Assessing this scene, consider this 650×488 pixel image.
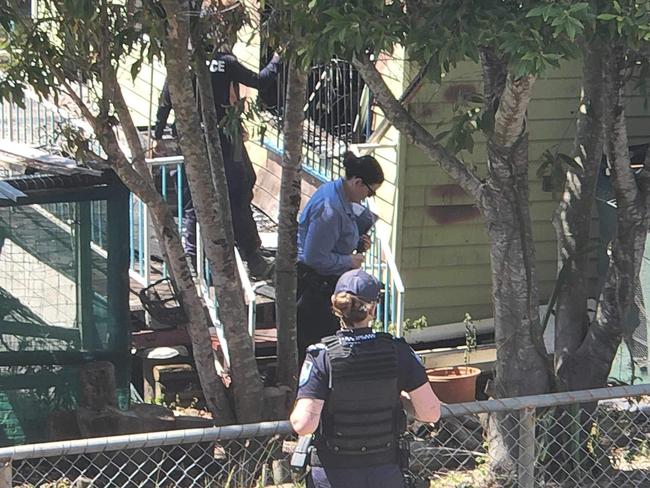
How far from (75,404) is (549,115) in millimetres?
4033

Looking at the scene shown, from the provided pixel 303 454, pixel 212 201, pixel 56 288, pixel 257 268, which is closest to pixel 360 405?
pixel 303 454

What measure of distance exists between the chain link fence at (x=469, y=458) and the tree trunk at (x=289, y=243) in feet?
1.66

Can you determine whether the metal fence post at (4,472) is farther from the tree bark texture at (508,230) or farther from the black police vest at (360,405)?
the tree bark texture at (508,230)

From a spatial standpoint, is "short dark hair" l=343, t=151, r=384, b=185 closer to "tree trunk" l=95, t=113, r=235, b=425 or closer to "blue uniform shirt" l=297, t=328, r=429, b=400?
"tree trunk" l=95, t=113, r=235, b=425

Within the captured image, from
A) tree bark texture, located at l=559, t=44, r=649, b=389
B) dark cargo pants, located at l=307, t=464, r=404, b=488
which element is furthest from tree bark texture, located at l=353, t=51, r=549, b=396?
dark cargo pants, located at l=307, t=464, r=404, b=488

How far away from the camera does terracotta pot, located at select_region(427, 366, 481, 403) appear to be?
21.7 feet

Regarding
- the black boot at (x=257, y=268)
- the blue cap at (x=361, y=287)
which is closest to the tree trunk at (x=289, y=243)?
the black boot at (x=257, y=268)

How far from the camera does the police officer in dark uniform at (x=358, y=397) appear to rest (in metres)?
3.65

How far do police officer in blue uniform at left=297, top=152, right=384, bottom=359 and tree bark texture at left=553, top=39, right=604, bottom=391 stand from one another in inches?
41.8

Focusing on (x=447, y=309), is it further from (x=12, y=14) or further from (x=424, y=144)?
(x=12, y=14)

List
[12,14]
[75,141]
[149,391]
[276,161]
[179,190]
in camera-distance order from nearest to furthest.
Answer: [12,14] → [75,141] → [149,391] → [179,190] → [276,161]

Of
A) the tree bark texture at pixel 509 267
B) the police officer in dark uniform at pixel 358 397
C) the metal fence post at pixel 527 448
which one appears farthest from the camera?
the tree bark texture at pixel 509 267

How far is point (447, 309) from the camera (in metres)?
7.87

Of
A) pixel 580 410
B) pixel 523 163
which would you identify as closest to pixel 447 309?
pixel 580 410
